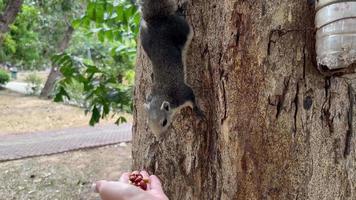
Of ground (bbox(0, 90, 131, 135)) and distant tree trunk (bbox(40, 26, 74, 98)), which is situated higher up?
distant tree trunk (bbox(40, 26, 74, 98))

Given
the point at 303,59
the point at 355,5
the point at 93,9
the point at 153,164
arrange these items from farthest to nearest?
the point at 93,9
the point at 153,164
the point at 303,59
the point at 355,5

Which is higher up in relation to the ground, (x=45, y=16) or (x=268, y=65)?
(x=45, y=16)

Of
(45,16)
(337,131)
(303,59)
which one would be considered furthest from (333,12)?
(45,16)

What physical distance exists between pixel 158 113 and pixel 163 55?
19 centimetres

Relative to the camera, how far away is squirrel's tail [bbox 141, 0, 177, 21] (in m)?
1.24

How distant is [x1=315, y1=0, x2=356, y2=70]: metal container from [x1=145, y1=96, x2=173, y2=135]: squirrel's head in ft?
1.60

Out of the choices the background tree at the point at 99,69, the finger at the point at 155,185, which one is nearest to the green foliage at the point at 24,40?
the background tree at the point at 99,69

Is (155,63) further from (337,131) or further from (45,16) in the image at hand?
(45,16)

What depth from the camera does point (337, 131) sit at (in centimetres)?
96

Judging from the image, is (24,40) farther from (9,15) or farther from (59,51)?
(9,15)

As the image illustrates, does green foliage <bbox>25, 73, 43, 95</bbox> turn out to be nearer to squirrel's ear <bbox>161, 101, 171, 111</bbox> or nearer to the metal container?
squirrel's ear <bbox>161, 101, 171, 111</bbox>

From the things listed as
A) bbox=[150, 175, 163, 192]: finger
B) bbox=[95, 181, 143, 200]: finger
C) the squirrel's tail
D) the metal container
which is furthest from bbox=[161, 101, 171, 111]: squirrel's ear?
the metal container

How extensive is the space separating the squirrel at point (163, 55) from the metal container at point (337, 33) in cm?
41

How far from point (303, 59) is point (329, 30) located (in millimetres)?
123
